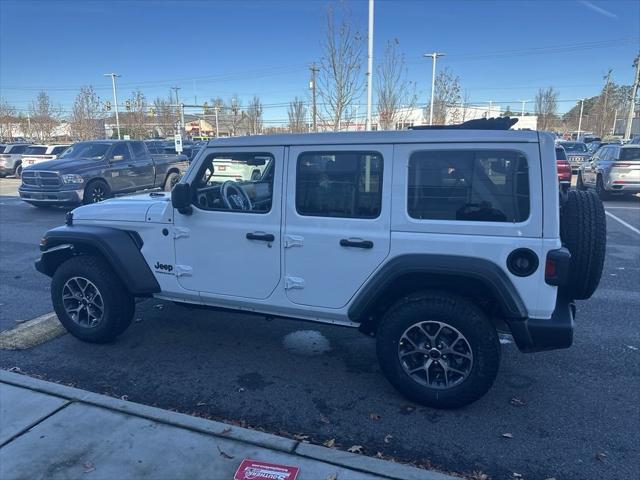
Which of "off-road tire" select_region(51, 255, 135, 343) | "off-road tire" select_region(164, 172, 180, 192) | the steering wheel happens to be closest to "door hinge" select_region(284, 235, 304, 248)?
the steering wheel

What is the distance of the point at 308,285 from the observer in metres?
3.44

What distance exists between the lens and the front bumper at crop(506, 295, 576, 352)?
2957 mm

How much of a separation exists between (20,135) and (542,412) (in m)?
63.2

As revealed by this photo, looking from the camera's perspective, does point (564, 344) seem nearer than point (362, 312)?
Yes

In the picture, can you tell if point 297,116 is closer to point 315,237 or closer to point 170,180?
point 170,180

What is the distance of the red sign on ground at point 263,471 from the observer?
98.6 inches

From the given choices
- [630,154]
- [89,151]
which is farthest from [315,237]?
[630,154]

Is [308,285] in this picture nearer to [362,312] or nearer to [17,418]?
[362,312]

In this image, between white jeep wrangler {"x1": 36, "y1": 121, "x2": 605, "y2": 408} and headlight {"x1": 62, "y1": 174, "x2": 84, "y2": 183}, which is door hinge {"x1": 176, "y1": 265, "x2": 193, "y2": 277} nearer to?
white jeep wrangler {"x1": 36, "y1": 121, "x2": 605, "y2": 408}

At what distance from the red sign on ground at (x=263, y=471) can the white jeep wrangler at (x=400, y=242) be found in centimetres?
106

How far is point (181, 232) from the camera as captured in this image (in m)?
3.79

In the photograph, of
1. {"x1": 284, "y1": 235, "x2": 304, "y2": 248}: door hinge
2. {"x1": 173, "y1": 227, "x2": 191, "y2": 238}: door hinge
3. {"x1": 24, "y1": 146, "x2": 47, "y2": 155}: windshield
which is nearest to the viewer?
{"x1": 284, "y1": 235, "x2": 304, "y2": 248}: door hinge

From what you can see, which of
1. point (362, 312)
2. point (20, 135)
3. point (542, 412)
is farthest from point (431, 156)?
point (20, 135)

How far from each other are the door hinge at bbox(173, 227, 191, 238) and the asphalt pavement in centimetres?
110
